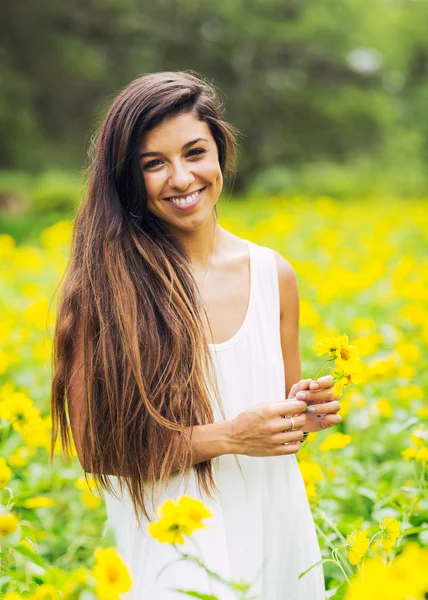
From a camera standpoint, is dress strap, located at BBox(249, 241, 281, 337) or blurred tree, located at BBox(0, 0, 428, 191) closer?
dress strap, located at BBox(249, 241, 281, 337)

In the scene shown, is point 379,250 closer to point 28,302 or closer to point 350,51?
point 28,302

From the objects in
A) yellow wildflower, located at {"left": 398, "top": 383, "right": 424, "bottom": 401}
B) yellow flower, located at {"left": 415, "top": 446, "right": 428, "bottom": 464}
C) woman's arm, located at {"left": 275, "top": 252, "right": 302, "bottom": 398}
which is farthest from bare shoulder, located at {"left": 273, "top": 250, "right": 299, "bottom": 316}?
yellow wildflower, located at {"left": 398, "top": 383, "right": 424, "bottom": 401}

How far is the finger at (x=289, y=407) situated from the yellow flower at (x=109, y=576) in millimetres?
556

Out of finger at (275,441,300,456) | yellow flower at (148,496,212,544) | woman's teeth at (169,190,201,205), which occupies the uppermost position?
woman's teeth at (169,190,201,205)

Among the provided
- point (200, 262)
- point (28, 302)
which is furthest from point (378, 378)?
point (28, 302)

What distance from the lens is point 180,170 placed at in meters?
1.54

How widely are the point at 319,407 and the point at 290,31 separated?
18.1m

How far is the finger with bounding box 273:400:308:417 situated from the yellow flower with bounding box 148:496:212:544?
0.42 meters

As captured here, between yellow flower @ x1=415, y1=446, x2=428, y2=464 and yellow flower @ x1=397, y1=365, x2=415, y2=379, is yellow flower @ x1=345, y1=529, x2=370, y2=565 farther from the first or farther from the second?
yellow flower @ x1=397, y1=365, x2=415, y2=379

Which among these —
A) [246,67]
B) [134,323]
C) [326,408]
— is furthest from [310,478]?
[246,67]

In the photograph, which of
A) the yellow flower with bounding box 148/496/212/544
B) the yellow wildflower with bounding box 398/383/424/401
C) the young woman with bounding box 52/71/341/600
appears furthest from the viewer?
the yellow wildflower with bounding box 398/383/424/401

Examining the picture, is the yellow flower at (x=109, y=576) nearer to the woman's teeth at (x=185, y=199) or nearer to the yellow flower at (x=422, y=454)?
the woman's teeth at (x=185, y=199)

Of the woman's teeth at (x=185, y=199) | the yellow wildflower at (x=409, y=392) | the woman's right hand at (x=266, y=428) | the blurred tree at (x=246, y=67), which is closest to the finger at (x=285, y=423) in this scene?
the woman's right hand at (x=266, y=428)

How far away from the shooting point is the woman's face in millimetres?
1535
